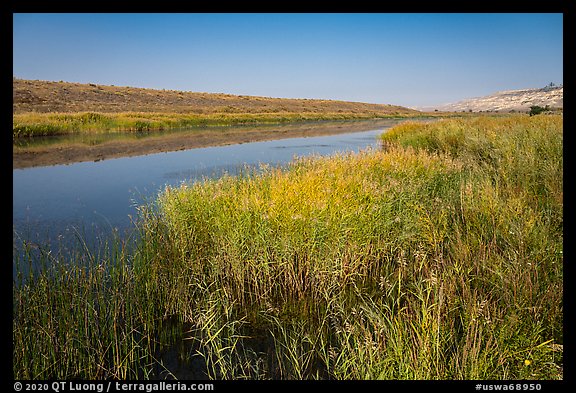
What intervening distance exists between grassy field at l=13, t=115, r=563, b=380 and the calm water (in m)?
2.03

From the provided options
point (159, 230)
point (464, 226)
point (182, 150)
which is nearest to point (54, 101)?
point (182, 150)

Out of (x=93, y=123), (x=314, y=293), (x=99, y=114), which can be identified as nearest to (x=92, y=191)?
(x=314, y=293)

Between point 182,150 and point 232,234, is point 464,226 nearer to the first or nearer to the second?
point 232,234

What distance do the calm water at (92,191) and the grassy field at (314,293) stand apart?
2.03 m

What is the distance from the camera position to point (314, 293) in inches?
199

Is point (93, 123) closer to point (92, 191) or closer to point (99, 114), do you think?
point (99, 114)

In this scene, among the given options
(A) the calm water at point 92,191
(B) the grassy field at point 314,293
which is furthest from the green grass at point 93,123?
(B) the grassy field at point 314,293

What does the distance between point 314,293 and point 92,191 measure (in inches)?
381

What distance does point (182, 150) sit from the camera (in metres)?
21.9

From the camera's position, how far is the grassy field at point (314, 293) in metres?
3.22

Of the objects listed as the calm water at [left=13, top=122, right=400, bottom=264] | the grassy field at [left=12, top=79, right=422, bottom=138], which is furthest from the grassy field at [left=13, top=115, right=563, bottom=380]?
the grassy field at [left=12, top=79, right=422, bottom=138]

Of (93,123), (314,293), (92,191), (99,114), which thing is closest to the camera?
(314,293)

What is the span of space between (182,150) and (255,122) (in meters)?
29.8

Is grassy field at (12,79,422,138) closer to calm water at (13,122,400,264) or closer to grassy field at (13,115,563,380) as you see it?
calm water at (13,122,400,264)
